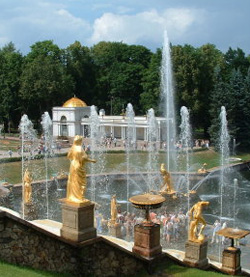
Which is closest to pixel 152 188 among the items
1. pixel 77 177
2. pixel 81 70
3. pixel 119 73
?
pixel 77 177

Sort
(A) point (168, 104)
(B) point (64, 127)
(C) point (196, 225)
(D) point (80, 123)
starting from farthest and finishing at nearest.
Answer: (B) point (64, 127) → (D) point (80, 123) → (A) point (168, 104) → (C) point (196, 225)

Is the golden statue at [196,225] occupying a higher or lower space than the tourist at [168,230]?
higher

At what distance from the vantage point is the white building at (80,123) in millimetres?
55531

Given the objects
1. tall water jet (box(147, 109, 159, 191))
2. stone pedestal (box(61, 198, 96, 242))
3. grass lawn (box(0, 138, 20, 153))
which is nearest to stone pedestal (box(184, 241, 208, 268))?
stone pedestal (box(61, 198, 96, 242))

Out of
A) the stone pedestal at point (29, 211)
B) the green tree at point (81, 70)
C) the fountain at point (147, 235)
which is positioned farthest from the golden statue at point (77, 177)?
the green tree at point (81, 70)

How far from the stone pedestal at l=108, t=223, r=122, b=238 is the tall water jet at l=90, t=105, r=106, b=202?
26.6 feet

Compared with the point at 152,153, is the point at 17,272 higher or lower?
lower

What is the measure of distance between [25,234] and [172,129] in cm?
4175

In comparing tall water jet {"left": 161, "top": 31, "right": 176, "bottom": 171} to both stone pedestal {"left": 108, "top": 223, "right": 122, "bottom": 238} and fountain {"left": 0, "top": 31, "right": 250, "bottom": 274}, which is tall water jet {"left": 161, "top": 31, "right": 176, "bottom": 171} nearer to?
fountain {"left": 0, "top": 31, "right": 250, "bottom": 274}

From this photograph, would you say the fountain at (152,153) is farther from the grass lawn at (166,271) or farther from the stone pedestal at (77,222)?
the stone pedestal at (77,222)

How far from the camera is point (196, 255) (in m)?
12.0

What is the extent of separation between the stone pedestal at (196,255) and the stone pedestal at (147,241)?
103 centimetres

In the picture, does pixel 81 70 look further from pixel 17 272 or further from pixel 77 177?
pixel 17 272

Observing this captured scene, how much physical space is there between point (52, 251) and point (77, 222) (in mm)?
868
